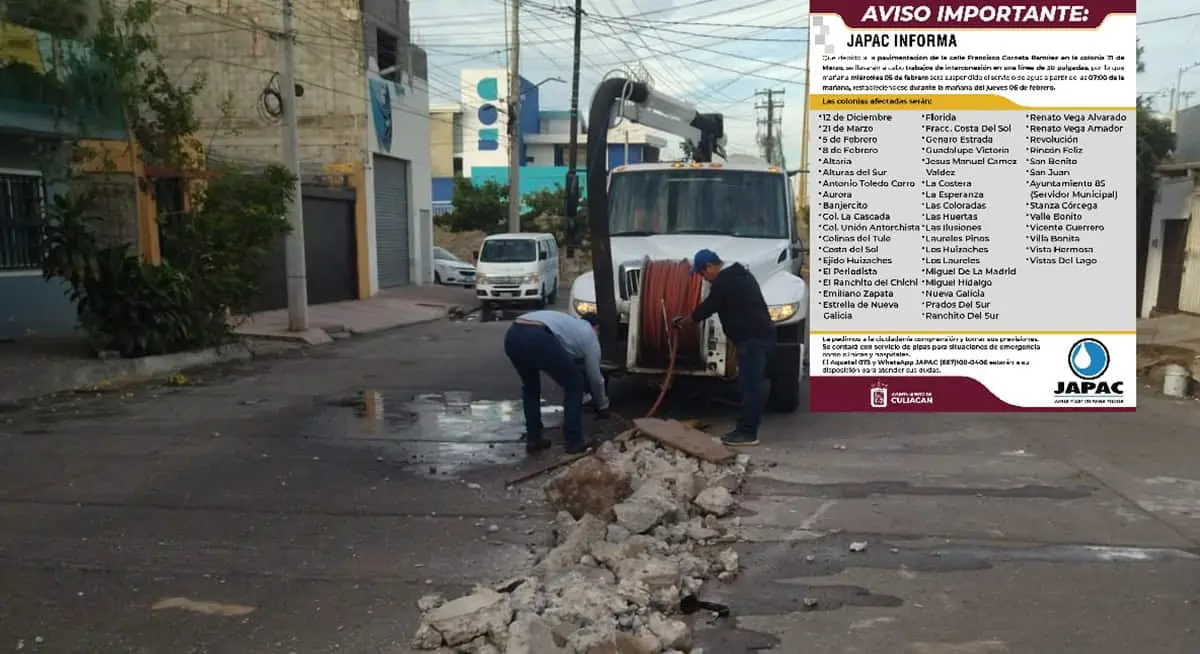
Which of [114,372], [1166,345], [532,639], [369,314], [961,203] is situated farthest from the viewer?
[369,314]

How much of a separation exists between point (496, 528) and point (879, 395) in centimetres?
331

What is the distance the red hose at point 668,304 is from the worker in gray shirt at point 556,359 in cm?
65

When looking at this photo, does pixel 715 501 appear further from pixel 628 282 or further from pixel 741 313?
pixel 628 282

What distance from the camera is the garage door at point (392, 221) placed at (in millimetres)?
28156

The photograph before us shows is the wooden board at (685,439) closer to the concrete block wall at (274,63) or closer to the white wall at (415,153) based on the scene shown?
the white wall at (415,153)

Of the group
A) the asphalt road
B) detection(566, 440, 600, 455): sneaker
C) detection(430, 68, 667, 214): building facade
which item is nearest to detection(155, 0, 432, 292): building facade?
the asphalt road

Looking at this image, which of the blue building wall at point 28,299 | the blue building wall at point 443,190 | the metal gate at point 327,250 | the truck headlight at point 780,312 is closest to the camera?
the truck headlight at point 780,312

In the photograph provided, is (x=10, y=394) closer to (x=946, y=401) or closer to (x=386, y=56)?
(x=946, y=401)

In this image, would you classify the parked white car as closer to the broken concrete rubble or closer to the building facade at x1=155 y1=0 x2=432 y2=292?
the building facade at x1=155 y1=0 x2=432 y2=292

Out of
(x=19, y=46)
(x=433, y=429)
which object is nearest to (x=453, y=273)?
(x=19, y=46)

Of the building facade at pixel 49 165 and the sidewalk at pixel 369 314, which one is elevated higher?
the building facade at pixel 49 165

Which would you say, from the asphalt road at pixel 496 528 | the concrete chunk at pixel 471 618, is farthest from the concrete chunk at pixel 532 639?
the asphalt road at pixel 496 528

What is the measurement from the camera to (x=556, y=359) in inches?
290

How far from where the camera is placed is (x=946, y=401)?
3.08 metres
